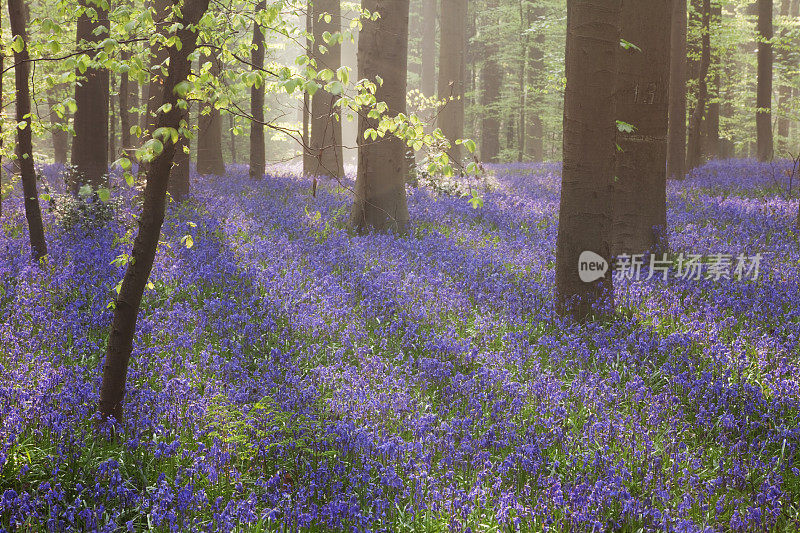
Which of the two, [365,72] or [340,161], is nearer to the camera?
[365,72]

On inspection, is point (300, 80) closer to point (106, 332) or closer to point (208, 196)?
point (106, 332)

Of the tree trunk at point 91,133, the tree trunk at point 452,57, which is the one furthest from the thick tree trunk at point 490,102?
the tree trunk at point 91,133

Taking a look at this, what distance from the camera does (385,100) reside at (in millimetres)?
10016

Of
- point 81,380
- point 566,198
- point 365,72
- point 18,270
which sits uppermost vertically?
point 365,72

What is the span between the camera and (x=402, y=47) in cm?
1020

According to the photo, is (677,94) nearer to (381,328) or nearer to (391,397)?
(381,328)

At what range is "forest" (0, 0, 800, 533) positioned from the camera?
337 cm

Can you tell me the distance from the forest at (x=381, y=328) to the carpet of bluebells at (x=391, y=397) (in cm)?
3

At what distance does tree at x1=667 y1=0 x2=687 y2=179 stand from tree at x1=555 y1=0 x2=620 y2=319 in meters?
7.43

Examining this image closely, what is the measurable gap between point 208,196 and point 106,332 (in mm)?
7700

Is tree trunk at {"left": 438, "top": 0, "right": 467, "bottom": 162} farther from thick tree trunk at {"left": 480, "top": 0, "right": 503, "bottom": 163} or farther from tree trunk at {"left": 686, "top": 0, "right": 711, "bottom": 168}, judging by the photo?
tree trunk at {"left": 686, "top": 0, "right": 711, "bottom": 168}

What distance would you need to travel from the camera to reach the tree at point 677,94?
517 inches

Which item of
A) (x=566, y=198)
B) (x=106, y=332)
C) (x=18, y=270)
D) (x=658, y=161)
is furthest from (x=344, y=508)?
(x=658, y=161)

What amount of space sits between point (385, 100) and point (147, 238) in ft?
22.7
